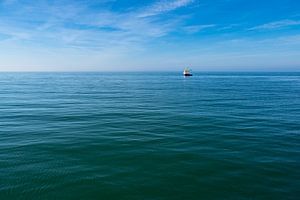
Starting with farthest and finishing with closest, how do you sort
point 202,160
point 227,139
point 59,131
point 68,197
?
point 59,131
point 227,139
point 202,160
point 68,197

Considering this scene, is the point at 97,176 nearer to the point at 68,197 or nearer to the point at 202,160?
the point at 68,197

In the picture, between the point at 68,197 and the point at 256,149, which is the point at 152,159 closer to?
the point at 68,197

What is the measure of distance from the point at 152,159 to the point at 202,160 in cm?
274

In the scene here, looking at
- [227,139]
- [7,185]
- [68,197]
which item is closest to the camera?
[68,197]

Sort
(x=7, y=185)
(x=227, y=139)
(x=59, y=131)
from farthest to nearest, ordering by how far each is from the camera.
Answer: (x=59, y=131), (x=227, y=139), (x=7, y=185)

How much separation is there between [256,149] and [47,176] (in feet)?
39.2

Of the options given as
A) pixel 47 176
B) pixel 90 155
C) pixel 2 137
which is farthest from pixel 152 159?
pixel 2 137

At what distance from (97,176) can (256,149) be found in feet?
32.2

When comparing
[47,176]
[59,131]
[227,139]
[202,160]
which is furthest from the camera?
[59,131]

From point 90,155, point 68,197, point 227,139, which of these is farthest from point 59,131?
point 227,139

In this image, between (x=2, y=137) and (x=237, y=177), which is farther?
(x=2, y=137)

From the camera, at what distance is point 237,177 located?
1070 cm

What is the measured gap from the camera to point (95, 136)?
17141 mm

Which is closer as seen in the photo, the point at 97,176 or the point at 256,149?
the point at 97,176
